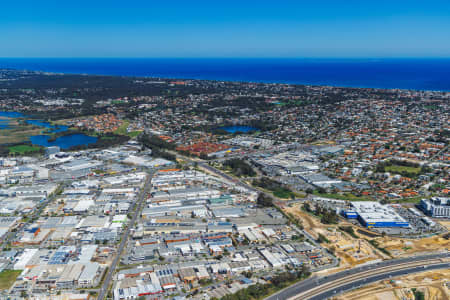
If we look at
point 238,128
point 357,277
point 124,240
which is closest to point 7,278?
point 124,240

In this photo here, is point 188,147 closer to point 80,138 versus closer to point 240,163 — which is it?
point 240,163

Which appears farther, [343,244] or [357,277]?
[343,244]

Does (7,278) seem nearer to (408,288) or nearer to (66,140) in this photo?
(408,288)

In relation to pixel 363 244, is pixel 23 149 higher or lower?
higher

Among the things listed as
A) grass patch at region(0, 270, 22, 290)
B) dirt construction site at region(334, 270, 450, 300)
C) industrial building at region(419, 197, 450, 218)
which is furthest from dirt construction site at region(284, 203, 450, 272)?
grass patch at region(0, 270, 22, 290)

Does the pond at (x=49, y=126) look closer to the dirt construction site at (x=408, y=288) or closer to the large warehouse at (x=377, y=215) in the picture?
the large warehouse at (x=377, y=215)

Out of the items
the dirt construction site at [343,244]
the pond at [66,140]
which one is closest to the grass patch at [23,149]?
the pond at [66,140]
